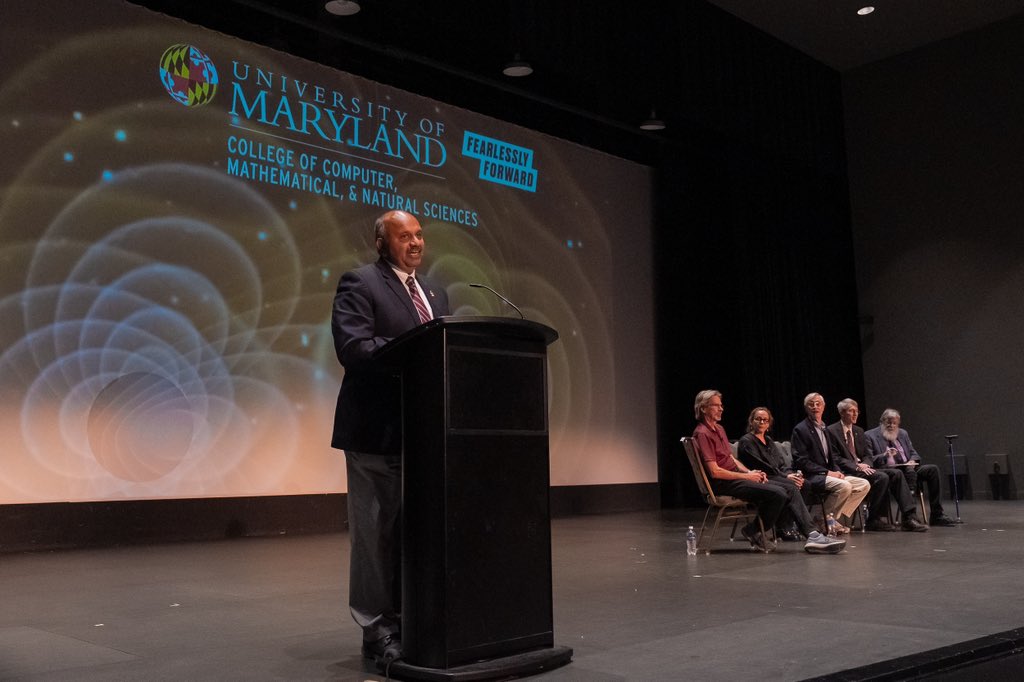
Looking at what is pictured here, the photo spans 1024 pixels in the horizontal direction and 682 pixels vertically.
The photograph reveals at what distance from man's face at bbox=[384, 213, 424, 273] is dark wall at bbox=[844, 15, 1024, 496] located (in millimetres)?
9589

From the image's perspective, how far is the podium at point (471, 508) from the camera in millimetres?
2279

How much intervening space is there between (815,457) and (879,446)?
971mm

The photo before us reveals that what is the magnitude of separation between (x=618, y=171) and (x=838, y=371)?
148 inches

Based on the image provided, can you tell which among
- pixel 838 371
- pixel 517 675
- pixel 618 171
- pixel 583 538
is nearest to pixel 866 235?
pixel 838 371

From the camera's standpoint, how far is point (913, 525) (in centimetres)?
666

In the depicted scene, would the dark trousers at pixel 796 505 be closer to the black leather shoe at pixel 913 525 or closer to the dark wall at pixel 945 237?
the black leather shoe at pixel 913 525

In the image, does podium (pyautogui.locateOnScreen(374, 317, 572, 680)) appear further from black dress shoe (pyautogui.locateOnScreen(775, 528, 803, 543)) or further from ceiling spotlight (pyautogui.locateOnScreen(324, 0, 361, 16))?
ceiling spotlight (pyautogui.locateOnScreen(324, 0, 361, 16))

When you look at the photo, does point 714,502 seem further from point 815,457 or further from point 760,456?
point 815,457

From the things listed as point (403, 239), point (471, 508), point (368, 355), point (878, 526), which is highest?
point (403, 239)

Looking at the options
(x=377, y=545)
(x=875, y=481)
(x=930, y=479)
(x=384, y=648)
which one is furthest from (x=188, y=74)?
(x=930, y=479)

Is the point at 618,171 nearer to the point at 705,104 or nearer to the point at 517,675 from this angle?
the point at 705,104

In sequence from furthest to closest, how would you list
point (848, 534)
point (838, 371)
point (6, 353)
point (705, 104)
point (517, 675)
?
1. point (838, 371)
2. point (705, 104)
3. point (848, 534)
4. point (6, 353)
5. point (517, 675)

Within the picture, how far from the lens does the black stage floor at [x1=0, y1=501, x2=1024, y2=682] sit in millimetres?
2547

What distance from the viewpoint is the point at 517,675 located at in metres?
2.33
